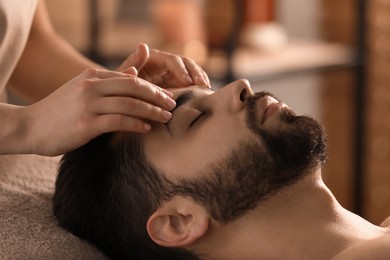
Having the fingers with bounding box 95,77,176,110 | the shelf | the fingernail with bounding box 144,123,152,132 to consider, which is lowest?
the shelf

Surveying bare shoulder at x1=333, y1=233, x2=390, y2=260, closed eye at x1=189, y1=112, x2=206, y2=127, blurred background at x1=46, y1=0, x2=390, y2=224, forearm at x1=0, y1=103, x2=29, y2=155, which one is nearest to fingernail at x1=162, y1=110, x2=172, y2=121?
closed eye at x1=189, y1=112, x2=206, y2=127

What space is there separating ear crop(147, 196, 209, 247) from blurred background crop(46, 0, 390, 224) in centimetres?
141

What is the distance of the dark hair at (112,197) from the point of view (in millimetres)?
1426

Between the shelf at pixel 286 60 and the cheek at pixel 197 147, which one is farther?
the shelf at pixel 286 60

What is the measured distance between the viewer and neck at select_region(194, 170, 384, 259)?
137cm

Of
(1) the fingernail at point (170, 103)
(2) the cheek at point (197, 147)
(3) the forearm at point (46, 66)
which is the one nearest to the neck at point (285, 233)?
(2) the cheek at point (197, 147)

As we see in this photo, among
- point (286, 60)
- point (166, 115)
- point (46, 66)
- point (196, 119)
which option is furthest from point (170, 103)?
point (286, 60)

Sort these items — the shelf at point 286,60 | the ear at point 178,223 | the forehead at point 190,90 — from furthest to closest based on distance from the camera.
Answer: the shelf at point 286,60, the forehead at point 190,90, the ear at point 178,223

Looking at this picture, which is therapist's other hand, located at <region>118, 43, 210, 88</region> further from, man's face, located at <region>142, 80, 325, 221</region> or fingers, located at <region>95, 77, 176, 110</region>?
fingers, located at <region>95, 77, 176, 110</region>

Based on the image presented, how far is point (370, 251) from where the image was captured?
4.19 feet

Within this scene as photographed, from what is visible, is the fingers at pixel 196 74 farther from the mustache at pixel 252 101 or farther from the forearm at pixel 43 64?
the forearm at pixel 43 64

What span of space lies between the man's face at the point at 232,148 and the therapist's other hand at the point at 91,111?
115 millimetres

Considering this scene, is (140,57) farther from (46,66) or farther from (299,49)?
(299,49)

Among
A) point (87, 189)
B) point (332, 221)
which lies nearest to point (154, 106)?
point (87, 189)
